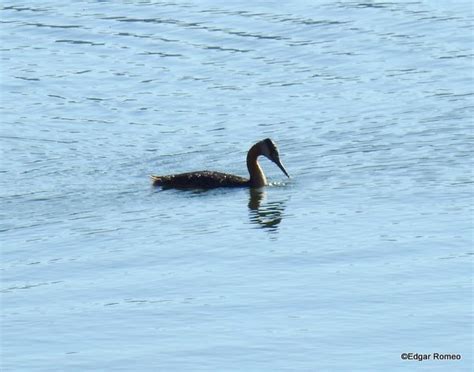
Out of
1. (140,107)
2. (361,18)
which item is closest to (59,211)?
(140,107)

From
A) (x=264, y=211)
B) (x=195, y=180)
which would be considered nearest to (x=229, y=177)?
(x=195, y=180)

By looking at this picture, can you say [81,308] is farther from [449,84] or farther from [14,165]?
[449,84]

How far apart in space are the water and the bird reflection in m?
0.05

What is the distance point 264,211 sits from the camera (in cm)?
2208

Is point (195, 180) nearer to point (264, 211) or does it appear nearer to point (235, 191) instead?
point (235, 191)

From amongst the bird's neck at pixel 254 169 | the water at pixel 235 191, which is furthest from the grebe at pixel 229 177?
the water at pixel 235 191

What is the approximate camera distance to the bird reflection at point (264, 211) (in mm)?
21156

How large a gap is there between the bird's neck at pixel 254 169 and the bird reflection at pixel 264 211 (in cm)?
16

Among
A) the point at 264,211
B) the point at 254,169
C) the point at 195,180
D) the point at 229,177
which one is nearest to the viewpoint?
the point at 264,211

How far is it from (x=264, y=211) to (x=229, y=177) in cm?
130

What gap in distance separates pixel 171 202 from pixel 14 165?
304 centimetres

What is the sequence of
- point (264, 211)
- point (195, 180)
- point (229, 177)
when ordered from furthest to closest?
point (229, 177), point (195, 180), point (264, 211)

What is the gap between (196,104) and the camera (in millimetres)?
27781

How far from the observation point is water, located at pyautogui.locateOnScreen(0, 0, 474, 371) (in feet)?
53.1
